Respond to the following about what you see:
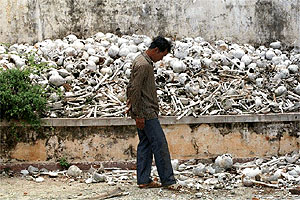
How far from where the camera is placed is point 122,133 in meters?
8.12

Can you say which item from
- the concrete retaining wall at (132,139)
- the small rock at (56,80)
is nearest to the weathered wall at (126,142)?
the concrete retaining wall at (132,139)

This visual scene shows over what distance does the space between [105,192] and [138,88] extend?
1.29 meters

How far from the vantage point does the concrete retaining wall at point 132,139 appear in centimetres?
802

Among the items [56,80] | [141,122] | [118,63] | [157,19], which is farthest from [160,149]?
[157,19]

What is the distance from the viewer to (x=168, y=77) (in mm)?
8898

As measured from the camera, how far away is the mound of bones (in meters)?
8.44

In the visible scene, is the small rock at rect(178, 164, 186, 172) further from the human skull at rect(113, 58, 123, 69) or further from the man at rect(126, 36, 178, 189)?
the human skull at rect(113, 58, 123, 69)

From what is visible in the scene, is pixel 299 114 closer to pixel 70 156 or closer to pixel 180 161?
pixel 180 161

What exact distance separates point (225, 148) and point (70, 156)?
221 centimetres

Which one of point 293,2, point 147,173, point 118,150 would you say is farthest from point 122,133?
point 293,2

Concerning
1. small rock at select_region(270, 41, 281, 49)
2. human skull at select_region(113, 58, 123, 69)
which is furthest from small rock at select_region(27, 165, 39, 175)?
small rock at select_region(270, 41, 281, 49)

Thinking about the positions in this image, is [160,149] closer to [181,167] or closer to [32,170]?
[181,167]

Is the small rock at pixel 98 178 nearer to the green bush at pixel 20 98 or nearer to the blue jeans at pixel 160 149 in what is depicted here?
the blue jeans at pixel 160 149

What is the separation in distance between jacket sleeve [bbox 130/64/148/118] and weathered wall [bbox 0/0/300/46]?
4.09 metres
